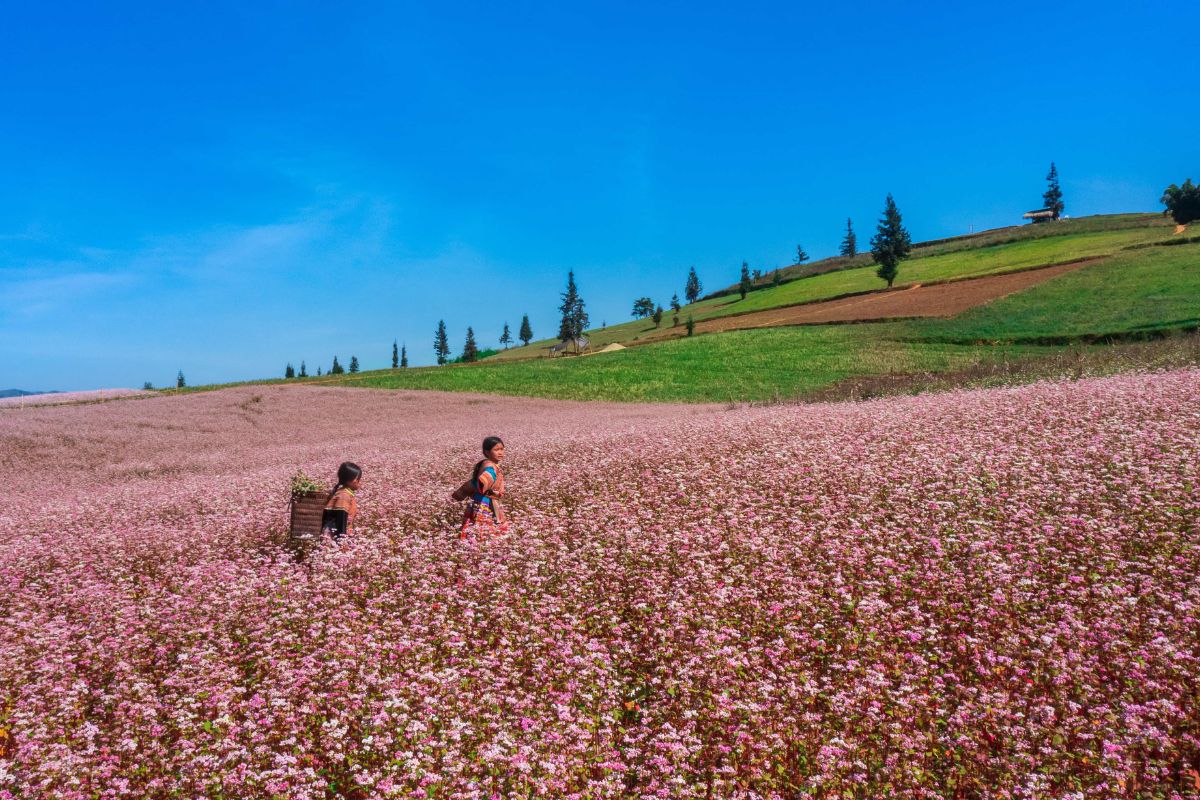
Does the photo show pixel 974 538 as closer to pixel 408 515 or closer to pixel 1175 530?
pixel 1175 530

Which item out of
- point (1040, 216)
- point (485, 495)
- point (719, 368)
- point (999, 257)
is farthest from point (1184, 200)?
point (1040, 216)

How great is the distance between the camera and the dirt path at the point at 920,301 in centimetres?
6264

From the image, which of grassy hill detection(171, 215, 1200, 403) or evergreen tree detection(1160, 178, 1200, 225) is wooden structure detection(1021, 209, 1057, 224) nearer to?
grassy hill detection(171, 215, 1200, 403)

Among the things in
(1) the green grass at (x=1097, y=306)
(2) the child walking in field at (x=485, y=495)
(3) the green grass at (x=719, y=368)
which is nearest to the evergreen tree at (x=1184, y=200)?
(1) the green grass at (x=1097, y=306)

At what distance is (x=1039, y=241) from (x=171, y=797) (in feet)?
412

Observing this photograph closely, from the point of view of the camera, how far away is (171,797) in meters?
4.80

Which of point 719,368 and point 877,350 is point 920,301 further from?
point 719,368

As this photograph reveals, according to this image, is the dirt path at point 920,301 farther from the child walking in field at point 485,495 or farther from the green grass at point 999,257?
the child walking in field at point 485,495

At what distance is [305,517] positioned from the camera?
34.2 feet

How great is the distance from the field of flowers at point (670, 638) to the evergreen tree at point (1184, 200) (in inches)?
2559

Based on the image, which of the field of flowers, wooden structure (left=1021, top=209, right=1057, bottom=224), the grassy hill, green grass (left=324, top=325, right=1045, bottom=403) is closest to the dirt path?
the grassy hill

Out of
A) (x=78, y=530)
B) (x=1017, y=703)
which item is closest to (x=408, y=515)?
(x=78, y=530)

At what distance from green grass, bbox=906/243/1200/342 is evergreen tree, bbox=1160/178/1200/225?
151 inches

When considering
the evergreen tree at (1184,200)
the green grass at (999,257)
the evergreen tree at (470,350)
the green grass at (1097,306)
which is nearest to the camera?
the green grass at (1097,306)
